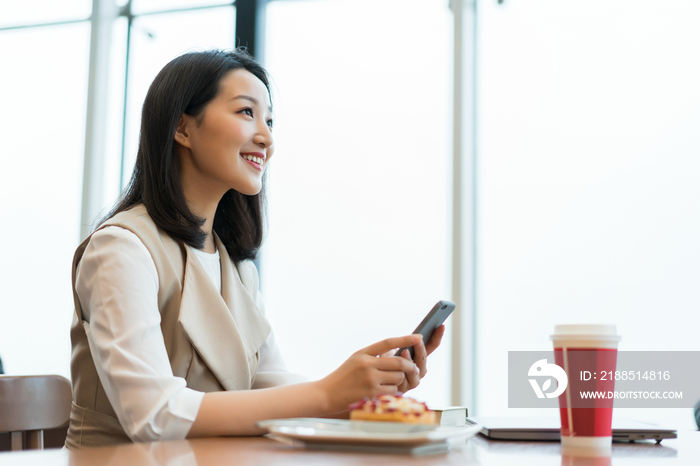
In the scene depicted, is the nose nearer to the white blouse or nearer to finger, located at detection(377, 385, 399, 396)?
the white blouse

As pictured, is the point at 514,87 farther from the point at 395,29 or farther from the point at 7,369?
the point at 7,369

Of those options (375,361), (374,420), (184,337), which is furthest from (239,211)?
(374,420)

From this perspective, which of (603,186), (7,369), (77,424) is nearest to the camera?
(77,424)

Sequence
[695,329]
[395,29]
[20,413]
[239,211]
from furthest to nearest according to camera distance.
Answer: [395,29]
[695,329]
[239,211]
[20,413]

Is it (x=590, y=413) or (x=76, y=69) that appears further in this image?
(x=76, y=69)

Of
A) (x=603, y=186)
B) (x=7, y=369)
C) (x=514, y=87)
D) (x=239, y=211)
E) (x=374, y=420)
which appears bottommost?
(x=7, y=369)

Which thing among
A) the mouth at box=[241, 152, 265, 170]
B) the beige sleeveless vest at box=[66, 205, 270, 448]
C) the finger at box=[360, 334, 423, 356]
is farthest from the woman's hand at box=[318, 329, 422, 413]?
the mouth at box=[241, 152, 265, 170]

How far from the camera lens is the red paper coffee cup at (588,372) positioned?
75 cm

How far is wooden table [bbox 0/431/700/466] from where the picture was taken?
2.15 feet

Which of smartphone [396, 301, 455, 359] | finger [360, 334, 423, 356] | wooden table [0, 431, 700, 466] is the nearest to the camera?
wooden table [0, 431, 700, 466]

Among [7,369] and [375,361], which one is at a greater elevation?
[375,361]

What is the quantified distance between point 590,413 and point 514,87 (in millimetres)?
2490

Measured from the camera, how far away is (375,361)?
94cm

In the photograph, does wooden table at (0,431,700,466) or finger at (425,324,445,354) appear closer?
wooden table at (0,431,700,466)
